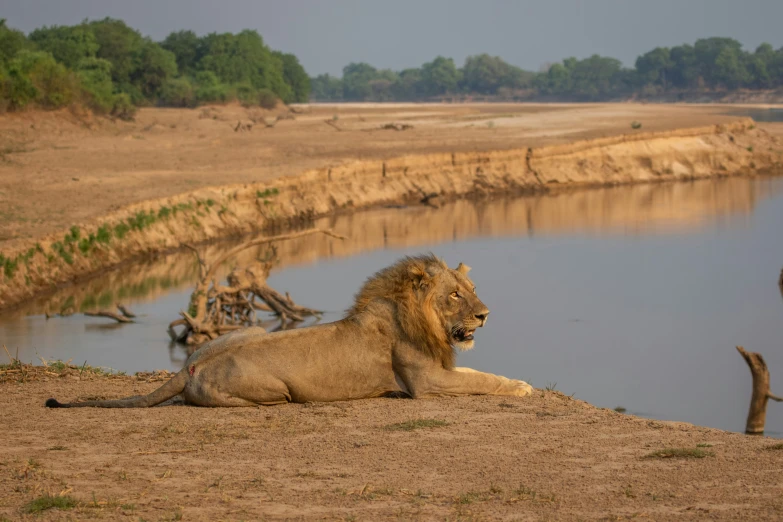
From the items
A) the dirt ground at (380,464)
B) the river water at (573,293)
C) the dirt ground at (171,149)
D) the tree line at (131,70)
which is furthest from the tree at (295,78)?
the dirt ground at (380,464)

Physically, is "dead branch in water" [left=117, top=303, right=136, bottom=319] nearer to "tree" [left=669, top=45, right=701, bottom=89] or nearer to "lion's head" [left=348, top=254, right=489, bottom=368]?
"lion's head" [left=348, top=254, right=489, bottom=368]

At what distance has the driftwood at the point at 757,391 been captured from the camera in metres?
12.8

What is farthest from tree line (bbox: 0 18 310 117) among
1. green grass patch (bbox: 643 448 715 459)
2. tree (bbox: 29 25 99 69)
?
green grass patch (bbox: 643 448 715 459)

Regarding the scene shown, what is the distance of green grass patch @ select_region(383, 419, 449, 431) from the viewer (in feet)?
28.5

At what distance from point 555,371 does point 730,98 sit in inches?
5807

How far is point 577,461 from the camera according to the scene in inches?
301

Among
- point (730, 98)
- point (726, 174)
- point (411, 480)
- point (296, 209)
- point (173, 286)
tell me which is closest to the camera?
point (411, 480)

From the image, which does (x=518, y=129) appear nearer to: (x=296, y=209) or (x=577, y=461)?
(x=296, y=209)

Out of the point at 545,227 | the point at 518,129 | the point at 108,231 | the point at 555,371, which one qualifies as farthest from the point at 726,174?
the point at 555,371

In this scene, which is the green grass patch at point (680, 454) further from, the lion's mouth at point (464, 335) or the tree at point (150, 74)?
the tree at point (150, 74)

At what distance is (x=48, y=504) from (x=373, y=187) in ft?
106

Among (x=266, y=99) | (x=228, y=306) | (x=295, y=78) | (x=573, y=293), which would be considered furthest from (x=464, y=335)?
(x=295, y=78)

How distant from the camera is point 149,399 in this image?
9.66 metres

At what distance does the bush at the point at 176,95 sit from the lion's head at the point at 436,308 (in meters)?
65.5
